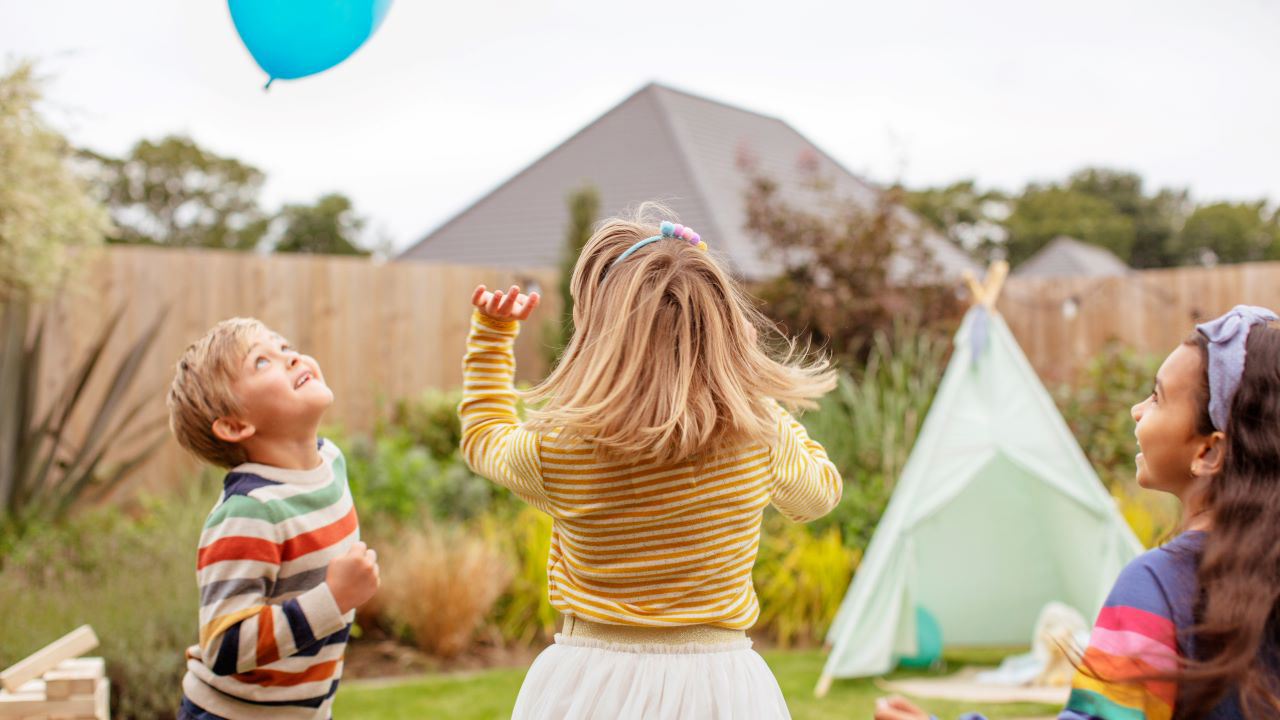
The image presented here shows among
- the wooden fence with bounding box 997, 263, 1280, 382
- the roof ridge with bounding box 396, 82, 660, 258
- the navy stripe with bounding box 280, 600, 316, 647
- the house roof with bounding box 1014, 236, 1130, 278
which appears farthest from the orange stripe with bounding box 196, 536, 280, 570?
the house roof with bounding box 1014, 236, 1130, 278

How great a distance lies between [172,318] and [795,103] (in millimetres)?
11419

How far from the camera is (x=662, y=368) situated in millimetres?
1582

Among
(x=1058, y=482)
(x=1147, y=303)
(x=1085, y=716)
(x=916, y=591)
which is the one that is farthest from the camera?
(x=1147, y=303)

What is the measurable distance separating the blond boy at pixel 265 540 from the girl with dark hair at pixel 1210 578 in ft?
3.21

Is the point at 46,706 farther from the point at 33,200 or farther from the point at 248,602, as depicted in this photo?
the point at 33,200

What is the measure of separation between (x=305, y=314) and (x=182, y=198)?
33.5 metres

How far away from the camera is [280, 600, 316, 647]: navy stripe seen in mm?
1667

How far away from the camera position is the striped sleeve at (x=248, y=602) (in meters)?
1.65

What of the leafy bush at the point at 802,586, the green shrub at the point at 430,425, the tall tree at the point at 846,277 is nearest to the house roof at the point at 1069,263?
the tall tree at the point at 846,277

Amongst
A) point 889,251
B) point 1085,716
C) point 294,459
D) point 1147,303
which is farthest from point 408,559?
point 1147,303

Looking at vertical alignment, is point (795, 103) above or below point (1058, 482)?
above

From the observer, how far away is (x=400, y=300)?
8297mm

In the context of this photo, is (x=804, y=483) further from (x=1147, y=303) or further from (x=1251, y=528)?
(x=1147, y=303)

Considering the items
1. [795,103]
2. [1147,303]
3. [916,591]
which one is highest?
[795,103]
